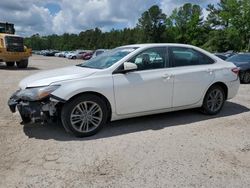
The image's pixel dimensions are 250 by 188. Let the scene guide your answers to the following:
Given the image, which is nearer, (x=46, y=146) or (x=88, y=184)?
(x=88, y=184)

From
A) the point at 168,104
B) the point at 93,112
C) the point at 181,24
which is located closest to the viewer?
the point at 93,112

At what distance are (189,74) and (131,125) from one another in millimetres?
1579

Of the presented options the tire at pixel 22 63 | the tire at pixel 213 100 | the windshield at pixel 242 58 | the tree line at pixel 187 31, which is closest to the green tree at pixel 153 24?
the tree line at pixel 187 31

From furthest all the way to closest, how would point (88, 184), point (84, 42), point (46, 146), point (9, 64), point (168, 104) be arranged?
point (84, 42), point (9, 64), point (168, 104), point (46, 146), point (88, 184)

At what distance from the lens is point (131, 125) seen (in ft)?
19.1

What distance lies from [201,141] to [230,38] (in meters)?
51.6

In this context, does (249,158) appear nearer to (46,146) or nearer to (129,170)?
(129,170)

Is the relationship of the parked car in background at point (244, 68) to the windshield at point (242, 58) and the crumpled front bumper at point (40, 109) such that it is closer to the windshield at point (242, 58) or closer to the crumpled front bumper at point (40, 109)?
the windshield at point (242, 58)

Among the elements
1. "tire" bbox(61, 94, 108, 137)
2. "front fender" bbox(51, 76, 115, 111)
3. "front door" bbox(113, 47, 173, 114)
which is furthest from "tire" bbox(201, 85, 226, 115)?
"tire" bbox(61, 94, 108, 137)

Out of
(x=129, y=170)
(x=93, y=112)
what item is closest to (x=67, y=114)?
(x=93, y=112)

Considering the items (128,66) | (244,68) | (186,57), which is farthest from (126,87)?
(244,68)

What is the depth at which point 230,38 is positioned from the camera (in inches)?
2068

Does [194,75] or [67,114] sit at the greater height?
[194,75]

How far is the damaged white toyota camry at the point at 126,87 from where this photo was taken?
496 cm
